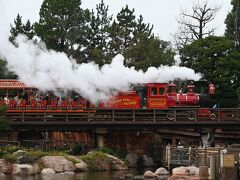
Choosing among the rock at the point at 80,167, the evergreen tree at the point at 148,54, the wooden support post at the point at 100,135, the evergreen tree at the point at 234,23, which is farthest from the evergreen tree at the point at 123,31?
the rock at the point at 80,167

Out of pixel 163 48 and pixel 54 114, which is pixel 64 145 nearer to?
pixel 54 114

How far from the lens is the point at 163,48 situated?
226 ft

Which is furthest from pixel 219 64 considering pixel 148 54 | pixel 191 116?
pixel 191 116

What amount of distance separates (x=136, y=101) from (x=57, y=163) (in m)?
10.2

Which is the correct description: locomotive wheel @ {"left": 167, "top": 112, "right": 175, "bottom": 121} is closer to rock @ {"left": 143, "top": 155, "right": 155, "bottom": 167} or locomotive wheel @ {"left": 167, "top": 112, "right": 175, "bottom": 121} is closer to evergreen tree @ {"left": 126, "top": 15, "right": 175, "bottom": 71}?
rock @ {"left": 143, "top": 155, "right": 155, "bottom": 167}

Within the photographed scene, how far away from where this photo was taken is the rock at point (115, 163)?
43.8 metres

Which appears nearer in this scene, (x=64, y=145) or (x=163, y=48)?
(x=64, y=145)

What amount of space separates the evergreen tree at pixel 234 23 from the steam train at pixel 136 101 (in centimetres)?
→ 2041

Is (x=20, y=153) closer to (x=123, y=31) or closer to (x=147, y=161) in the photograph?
(x=147, y=161)

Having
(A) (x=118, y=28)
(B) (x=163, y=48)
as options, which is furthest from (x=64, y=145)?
(A) (x=118, y=28)

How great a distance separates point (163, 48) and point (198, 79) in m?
15.0

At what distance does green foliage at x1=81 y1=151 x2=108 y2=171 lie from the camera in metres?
42.8

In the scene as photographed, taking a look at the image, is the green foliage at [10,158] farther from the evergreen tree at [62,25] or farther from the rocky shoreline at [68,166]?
the evergreen tree at [62,25]

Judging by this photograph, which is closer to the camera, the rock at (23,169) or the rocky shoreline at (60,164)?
the rock at (23,169)
